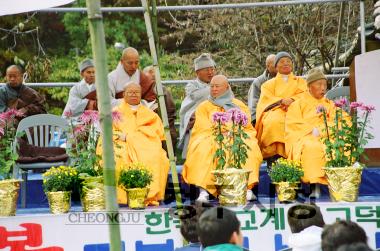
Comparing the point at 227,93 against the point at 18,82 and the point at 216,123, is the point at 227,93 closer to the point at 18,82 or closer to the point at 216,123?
the point at 216,123

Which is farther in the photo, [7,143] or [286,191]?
[7,143]

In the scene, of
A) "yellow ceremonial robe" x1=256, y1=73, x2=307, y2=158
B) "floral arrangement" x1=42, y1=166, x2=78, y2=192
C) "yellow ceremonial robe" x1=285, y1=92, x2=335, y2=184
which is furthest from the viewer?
"yellow ceremonial robe" x1=256, y1=73, x2=307, y2=158

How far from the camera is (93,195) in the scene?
621 cm

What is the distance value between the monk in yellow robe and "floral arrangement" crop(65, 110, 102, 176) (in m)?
1.57

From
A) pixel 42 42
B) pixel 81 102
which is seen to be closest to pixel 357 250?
pixel 81 102

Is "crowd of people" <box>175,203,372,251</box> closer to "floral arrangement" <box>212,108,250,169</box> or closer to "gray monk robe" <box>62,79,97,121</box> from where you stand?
"floral arrangement" <box>212,108,250,169</box>

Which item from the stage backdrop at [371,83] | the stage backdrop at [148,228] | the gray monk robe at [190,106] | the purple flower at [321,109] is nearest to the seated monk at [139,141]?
the gray monk robe at [190,106]

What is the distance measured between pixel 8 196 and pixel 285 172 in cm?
209

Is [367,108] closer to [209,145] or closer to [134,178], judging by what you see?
[209,145]

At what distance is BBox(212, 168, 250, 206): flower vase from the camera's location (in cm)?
632

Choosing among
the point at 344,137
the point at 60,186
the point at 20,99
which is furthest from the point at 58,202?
the point at 344,137

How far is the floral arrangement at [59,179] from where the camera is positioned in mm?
6305

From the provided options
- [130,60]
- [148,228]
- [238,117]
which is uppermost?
[130,60]

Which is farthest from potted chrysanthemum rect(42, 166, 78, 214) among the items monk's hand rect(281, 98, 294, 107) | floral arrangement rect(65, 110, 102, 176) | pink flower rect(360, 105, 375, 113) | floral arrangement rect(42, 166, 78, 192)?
pink flower rect(360, 105, 375, 113)
